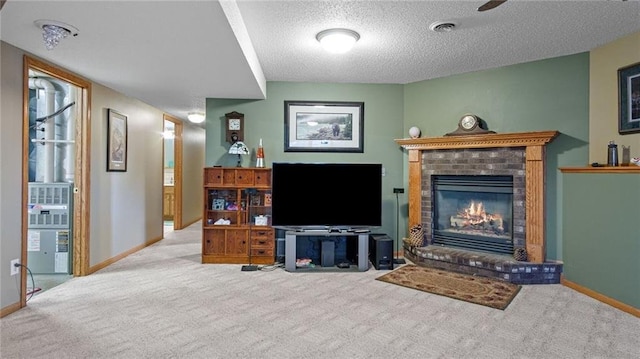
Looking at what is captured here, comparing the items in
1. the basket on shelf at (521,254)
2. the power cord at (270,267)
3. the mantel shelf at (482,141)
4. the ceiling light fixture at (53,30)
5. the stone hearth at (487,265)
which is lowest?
the power cord at (270,267)

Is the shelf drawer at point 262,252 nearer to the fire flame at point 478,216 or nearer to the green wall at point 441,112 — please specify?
the green wall at point 441,112

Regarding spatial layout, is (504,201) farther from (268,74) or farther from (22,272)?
(22,272)

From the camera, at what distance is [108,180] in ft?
14.2

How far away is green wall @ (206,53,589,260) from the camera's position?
3.62 meters

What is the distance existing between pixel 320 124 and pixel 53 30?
9.73 ft

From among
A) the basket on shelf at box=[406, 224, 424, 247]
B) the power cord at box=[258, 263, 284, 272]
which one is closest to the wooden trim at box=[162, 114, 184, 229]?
the power cord at box=[258, 263, 284, 272]

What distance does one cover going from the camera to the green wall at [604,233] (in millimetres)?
2855

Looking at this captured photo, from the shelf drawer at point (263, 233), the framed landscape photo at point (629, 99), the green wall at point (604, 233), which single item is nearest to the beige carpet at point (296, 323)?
the green wall at point (604, 233)

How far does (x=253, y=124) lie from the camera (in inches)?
183

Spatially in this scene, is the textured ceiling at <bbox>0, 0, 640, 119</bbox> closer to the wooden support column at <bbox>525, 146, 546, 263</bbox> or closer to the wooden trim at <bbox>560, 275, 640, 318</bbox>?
the wooden support column at <bbox>525, 146, 546, 263</bbox>

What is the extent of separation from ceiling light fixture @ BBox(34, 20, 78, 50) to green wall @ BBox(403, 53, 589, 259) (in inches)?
155

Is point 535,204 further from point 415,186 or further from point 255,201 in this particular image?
point 255,201

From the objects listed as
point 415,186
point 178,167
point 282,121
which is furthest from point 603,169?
point 178,167

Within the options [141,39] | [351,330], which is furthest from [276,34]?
[351,330]
